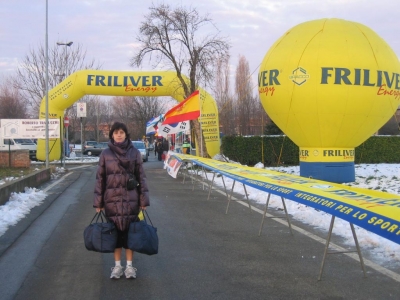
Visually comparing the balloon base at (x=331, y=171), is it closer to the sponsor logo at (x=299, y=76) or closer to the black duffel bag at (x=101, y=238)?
the sponsor logo at (x=299, y=76)

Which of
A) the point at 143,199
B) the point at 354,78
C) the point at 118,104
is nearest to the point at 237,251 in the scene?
the point at 143,199

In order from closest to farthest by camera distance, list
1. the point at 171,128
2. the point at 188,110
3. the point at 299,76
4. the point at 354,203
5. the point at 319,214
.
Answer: the point at 354,203
the point at 319,214
the point at 299,76
the point at 188,110
the point at 171,128

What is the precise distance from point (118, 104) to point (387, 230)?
3121 inches

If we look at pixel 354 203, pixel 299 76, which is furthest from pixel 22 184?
pixel 354 203

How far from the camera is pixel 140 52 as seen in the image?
28.5m

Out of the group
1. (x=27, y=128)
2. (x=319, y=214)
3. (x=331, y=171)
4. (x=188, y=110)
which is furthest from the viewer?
(x=27, y=128)

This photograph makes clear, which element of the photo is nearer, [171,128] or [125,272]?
[125,272]

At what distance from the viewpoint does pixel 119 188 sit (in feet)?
18.2

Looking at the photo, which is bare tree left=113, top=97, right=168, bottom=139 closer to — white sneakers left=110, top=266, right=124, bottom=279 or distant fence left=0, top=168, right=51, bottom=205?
distant fence left=0, top=168, right=51, bottom=205

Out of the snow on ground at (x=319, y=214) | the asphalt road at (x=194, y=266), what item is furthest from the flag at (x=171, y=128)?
the asphalt road at (x=194, y=266)

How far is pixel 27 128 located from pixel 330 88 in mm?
16719

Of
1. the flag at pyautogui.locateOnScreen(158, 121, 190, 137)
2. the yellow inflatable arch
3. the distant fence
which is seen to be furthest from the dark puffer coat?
the yellow inflatable arch

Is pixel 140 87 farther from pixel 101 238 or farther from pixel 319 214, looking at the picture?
pixel 101 238

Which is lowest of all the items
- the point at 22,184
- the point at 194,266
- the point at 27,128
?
the point at 194,266
